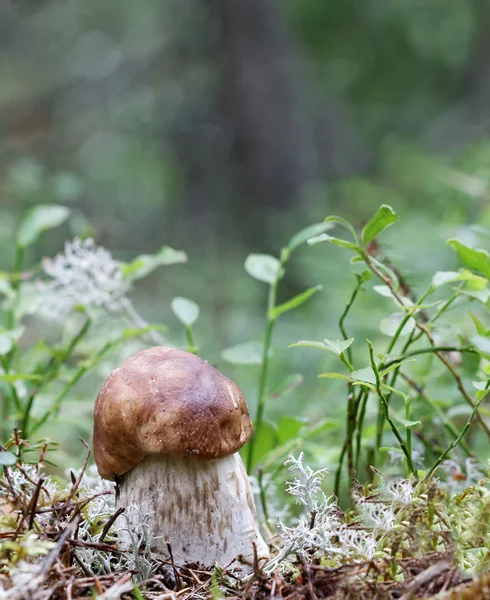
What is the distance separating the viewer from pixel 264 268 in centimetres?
183

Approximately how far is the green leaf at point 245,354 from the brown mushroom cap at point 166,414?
40 centimetres

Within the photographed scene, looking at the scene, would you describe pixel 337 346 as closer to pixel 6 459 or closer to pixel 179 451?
pixel 179 451

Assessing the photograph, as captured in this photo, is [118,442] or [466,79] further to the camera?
[466,79]

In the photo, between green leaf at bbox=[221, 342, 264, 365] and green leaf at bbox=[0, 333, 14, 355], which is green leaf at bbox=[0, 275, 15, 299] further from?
green leaf at bbox=[221, 342, 264, 365]

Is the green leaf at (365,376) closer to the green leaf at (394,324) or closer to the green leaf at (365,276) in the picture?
the green leaf at (394,324)

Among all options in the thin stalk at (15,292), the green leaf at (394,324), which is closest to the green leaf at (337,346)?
the green leaf at (394,324)

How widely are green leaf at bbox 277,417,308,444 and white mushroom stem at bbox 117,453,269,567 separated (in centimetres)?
49

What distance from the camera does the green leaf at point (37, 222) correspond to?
79.9 inches

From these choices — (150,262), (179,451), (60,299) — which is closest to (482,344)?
(179,451)

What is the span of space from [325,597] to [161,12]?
9.01m

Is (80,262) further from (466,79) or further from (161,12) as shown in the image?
(466,79)

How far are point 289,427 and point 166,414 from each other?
0.69m

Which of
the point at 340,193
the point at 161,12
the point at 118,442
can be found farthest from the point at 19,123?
the point at 118,442

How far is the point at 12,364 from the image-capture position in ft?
6.84
